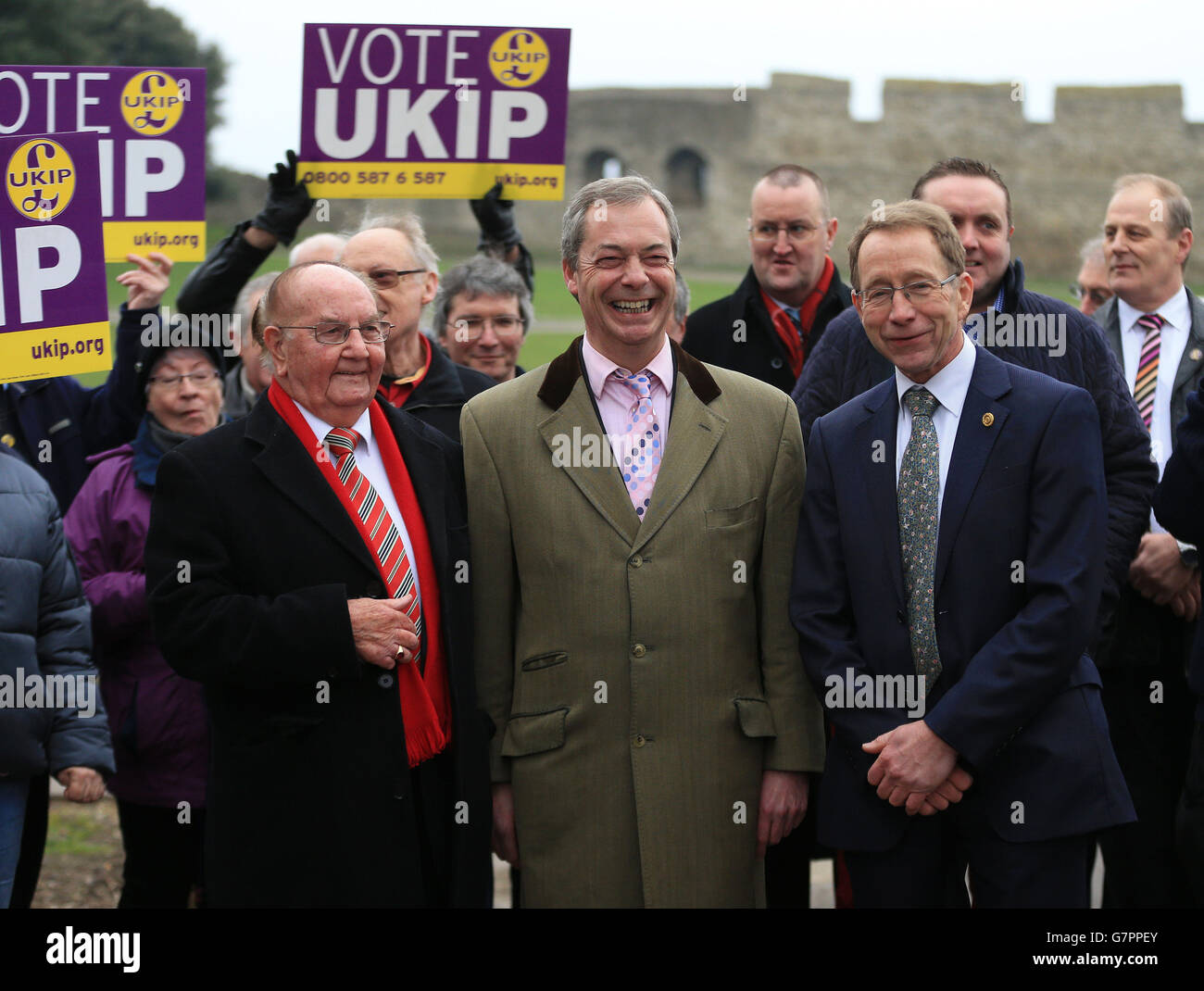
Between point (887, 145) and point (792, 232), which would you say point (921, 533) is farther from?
point (887, 145)

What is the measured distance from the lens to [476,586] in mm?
3607

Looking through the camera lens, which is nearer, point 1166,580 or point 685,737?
point 685,737

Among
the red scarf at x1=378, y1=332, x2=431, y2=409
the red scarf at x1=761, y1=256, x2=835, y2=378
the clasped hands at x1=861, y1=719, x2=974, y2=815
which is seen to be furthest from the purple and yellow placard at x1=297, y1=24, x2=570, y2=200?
the clasped hands at x1=861, y1=719, x2=974, y2=815

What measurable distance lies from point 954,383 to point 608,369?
86cm

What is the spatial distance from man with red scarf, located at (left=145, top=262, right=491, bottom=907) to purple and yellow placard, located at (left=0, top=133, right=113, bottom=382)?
1346mm

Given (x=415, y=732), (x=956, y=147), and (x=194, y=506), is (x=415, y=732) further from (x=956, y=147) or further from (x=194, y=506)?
(x=956, y=147)

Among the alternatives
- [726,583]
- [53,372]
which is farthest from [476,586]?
[53,372]

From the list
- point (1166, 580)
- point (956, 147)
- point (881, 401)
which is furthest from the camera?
point (956, 147)

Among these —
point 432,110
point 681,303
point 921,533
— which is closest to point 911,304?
point 921,533

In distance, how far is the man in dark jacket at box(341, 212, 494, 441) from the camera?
4.49m

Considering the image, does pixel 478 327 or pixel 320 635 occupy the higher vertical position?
pixel 478 327

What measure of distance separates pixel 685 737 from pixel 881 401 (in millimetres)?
955

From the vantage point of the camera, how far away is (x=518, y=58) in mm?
5434

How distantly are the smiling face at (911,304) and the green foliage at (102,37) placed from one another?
59.1 feet
